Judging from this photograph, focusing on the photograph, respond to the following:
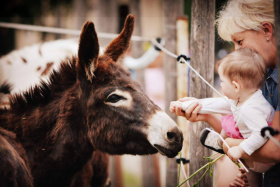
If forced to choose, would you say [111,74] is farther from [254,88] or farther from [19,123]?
[254,88]

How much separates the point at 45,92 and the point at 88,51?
529 millimetres

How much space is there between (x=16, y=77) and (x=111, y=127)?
6.07 feet

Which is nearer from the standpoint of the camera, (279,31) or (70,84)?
(279,31)

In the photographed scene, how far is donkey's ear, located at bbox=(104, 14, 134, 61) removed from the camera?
2414 mm

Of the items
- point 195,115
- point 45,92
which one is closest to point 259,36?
point 195,115

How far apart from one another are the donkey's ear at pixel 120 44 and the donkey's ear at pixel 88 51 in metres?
0.27

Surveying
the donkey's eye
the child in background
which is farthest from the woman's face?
the donkey's eye

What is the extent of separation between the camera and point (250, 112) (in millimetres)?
1668

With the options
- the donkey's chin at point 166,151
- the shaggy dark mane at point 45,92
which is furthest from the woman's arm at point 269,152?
the shaggy dark mane at point 45,92

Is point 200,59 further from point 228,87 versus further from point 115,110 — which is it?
point 115,110

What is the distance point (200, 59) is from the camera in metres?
2.23

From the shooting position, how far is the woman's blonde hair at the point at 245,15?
1.81 m

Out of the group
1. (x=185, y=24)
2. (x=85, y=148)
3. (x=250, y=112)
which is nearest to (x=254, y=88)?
(x=250, y=112)

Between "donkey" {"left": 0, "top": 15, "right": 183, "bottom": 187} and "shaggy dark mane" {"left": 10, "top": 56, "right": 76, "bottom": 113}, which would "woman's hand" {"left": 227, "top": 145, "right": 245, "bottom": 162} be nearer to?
"donkey" {"left": 0, "top": 15, "right": 183, "bottom": 187}
